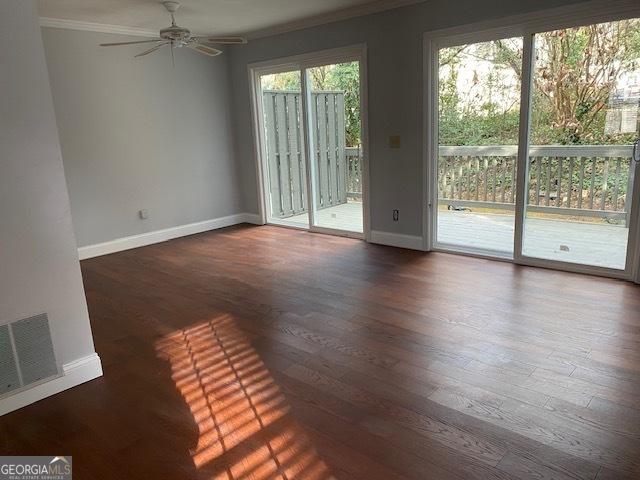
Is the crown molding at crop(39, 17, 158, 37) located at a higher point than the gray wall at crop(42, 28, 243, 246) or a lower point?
higher

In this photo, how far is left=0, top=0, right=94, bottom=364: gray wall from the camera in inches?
82.5

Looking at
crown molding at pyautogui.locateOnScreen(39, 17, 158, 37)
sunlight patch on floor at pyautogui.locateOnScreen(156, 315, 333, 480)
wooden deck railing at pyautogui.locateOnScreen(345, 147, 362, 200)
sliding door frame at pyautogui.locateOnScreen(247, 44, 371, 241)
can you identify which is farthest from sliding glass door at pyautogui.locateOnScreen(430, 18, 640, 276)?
crown molding at pyautogui.locateOnScreen(39, 17, 158, 37)

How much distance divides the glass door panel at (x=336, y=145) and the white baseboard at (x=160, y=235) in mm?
1168

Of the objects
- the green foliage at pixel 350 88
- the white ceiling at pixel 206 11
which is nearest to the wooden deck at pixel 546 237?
the green foliage at pixel 350 88

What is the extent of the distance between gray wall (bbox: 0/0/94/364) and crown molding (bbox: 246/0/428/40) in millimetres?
3280

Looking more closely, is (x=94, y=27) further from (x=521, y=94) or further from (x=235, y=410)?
(x=235, y=410)

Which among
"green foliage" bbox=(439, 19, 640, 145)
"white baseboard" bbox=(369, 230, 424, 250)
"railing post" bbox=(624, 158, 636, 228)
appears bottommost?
"white baseboard" bbox=(369, 230, 424, 250)

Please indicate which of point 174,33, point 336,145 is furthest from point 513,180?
point 174,33

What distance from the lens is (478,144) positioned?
175 inches

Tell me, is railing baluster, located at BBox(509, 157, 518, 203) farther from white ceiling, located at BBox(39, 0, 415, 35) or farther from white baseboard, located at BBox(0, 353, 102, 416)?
white baseboard, located at BBox(0, 353, 102, 416)

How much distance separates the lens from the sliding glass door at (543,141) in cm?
359

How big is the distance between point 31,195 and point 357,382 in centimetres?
187

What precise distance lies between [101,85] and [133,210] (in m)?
1.41

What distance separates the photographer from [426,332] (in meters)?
2.95
